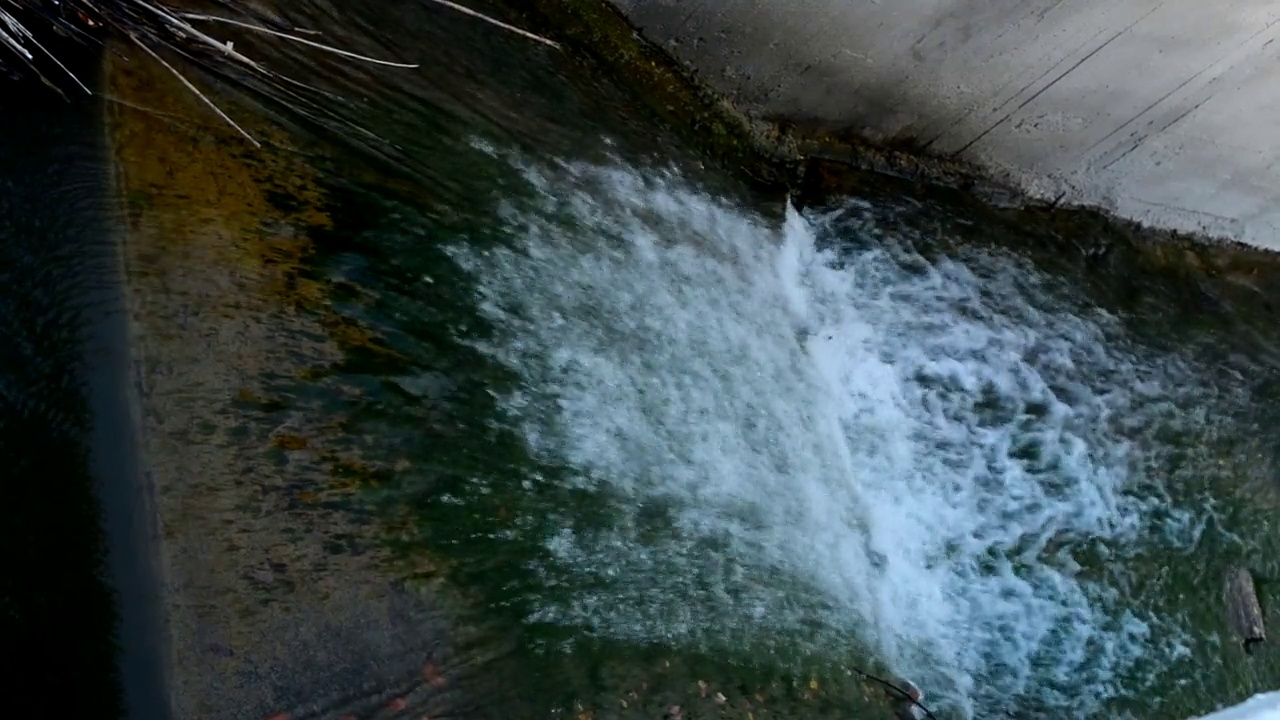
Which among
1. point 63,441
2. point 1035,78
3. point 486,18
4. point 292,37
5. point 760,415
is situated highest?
point 1035,78

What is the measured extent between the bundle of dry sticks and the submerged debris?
419cm

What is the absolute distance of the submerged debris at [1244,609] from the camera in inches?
161

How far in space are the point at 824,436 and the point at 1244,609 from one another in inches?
85.8

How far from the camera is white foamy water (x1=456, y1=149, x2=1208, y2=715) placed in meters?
2.65

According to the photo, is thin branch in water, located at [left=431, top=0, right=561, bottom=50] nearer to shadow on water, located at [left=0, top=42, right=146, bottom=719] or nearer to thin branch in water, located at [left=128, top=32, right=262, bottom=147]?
thin branch in water, located at [left=128, top=32, right=262, bottom=147]

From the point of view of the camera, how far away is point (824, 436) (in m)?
3.52

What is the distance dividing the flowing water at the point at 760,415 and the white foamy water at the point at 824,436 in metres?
0.01

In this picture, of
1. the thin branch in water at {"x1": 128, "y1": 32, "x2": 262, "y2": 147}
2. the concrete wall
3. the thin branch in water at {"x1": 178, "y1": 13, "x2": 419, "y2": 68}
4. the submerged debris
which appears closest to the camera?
the thin branch in water at {"x1": 128, "y1": 32, "x2": 262, "y2": 147}


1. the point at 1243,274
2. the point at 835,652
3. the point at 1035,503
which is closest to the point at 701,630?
the point at 835,652

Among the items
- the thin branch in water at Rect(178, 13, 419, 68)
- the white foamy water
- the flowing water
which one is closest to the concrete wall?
the flowing water

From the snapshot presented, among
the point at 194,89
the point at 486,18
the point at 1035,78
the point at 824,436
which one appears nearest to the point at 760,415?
the point at 824,436

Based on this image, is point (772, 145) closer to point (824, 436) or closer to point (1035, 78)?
point (1035, 78)

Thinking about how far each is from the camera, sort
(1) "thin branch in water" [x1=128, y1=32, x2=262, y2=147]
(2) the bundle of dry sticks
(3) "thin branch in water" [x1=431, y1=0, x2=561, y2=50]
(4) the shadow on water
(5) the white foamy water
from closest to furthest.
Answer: (4) the shadow on water
(2) the bundle of dry sticks
(1) "thin branch in water" [x1=128, y1=32, x2=262, y2=147]
(5) the white foamy water
(3) "thin branch in water" [x1=431, y1=0, x2=561, y2=50]

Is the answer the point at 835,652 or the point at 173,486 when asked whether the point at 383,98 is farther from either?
the point at 835,652
